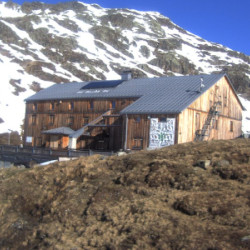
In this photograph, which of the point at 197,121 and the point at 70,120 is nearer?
the point at 197,121

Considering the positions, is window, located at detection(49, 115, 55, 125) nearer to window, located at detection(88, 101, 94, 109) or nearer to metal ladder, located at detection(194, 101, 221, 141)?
window, located at detection(88, 101, 94, 109)

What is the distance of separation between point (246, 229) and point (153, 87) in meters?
28.2

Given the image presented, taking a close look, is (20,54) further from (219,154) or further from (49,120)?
(219,154)

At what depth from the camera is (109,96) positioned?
3866cm

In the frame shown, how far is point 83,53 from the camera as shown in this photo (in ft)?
406

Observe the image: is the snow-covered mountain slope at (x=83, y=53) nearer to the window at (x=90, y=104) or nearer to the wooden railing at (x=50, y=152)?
the window at (x=90, y=104)

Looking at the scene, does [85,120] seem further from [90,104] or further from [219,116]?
[219,116]

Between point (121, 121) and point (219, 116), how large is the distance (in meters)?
10.3

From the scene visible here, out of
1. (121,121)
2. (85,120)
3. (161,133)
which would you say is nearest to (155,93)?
(121,121)

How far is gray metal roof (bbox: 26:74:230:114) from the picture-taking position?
105ft

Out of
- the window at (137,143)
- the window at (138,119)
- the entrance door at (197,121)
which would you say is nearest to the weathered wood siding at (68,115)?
the window at (137,143)

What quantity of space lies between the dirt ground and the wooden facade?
13.4 metres

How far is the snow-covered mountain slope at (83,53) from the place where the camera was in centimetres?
8870

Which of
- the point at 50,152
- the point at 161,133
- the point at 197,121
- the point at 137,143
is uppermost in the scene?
the point at 197,121
